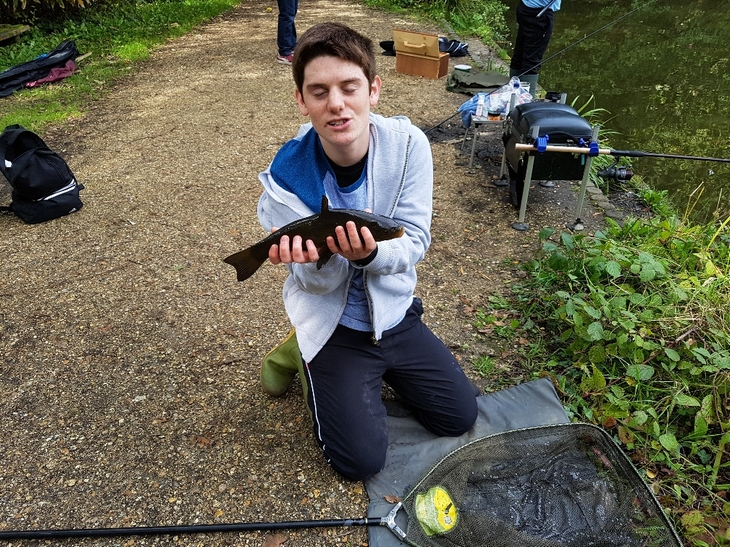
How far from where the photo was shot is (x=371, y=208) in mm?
2508

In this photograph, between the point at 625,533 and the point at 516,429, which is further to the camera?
the point at 516,429

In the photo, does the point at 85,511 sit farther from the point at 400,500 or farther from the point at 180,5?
the point at 180,5

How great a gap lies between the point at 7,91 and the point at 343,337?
7.35 meters

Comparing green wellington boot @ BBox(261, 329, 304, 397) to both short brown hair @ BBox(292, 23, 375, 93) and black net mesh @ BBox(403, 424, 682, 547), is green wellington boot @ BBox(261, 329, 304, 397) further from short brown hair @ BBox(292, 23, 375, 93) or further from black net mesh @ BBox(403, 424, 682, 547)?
short brown hair @ BBox(292, 23, 375, 93)

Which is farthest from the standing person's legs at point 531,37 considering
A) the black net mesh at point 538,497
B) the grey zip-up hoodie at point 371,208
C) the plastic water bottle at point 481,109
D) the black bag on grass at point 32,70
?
the black bag on grass at point 32,70

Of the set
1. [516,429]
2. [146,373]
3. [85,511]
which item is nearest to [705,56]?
[516,429]

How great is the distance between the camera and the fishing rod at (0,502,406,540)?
2.29 metres

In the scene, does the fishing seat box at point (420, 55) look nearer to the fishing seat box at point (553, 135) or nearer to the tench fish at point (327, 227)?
the fishing seat box at point (553, 135)

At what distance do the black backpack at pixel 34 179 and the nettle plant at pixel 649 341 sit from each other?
3942mm

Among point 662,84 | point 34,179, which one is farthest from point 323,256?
point 662,84

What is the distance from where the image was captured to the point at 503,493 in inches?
96.9

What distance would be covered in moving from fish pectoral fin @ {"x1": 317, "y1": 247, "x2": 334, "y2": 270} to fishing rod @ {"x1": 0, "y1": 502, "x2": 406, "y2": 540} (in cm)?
109

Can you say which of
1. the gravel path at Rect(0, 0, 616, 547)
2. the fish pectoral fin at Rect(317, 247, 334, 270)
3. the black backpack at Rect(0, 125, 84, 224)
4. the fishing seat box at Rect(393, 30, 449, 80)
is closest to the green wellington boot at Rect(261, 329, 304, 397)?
the gravel path at Rect(0, 0, 616, 547)

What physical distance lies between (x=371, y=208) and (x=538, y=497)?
4.83 ft
